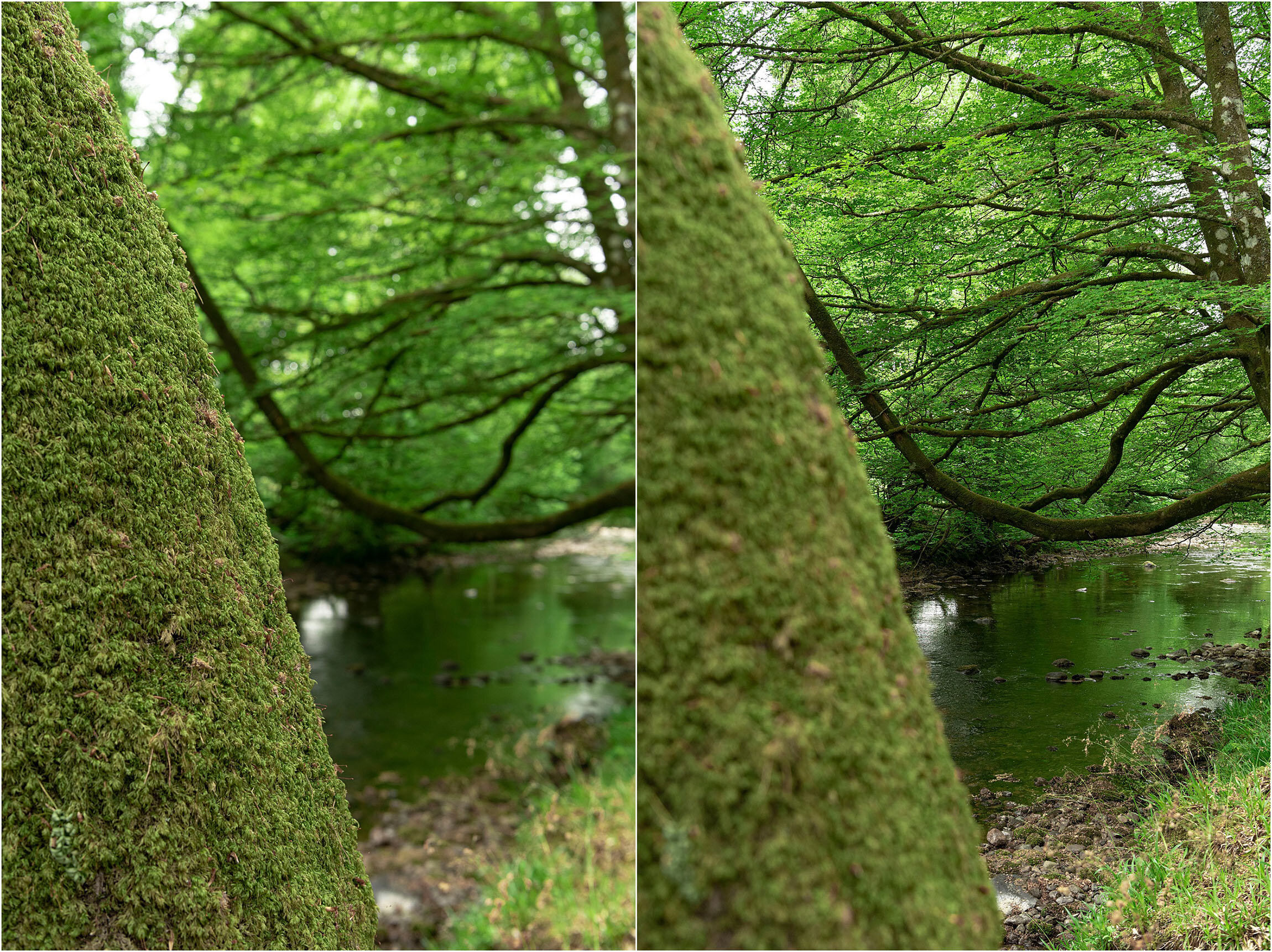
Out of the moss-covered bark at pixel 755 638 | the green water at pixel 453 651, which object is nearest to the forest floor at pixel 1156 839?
the moss-covered bark at pixel 755 638

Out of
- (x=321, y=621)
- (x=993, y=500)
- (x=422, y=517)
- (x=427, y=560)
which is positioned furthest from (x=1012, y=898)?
(x=427, y=560)

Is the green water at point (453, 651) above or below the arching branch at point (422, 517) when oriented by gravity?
below

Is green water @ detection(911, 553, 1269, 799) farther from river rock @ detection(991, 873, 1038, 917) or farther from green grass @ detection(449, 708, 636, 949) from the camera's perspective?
green grass @ detection(449, 708, 636, 949)

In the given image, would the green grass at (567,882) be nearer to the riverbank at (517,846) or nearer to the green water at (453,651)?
the riverbank at (517,846)

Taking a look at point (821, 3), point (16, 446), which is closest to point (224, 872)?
point (16, 446)

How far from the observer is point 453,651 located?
912 cm

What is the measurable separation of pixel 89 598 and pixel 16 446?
0.34 metres

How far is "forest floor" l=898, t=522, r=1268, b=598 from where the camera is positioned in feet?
8.14

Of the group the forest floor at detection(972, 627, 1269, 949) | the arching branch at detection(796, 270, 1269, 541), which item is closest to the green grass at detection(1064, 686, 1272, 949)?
the forest floor at detection(972, 627, 1269, 949)

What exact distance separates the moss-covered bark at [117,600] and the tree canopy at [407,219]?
3.81 meters

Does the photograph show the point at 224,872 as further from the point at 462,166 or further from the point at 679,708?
the point at 462,166

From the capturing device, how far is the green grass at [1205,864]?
216cm

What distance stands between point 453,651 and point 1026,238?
8158 mm

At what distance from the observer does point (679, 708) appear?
1155mm
